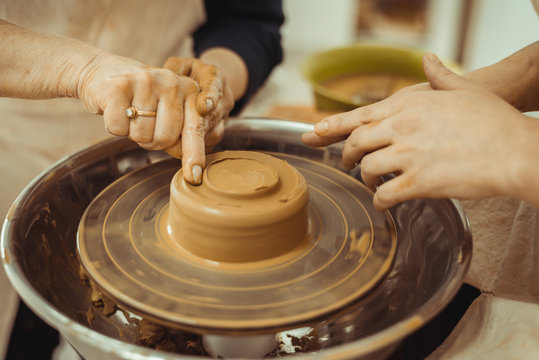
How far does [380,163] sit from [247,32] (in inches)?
41.9

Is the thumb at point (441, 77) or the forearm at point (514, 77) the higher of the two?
the thumb at point (441, 77)

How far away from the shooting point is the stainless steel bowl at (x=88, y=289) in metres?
0.56

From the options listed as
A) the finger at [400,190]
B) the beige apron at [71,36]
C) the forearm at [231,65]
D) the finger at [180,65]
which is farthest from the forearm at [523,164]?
the beige apron at [71,36]

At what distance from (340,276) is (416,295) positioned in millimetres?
145

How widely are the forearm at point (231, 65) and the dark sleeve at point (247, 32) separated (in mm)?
34

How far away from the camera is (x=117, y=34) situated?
1.36 metres

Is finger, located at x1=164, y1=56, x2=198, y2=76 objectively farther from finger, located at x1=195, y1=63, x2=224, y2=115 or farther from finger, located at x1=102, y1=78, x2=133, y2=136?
finger, located at x1=102, y1=78, x2=133, y2=136

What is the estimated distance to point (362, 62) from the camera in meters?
1.90

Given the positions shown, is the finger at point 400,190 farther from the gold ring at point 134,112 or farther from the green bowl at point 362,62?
the green bowl at point 362,62

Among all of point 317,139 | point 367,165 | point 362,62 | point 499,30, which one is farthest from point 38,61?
point 499,30

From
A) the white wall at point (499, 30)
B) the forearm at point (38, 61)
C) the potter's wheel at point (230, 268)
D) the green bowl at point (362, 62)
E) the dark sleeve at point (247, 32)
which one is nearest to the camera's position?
the potter's wheel at point (230, 268)

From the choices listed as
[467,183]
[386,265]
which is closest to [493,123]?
[467,183]

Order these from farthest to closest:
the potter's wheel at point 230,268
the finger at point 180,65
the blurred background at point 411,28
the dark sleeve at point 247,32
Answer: the blurred background at point 411,28
the dark sleeve at point 247,32
the finger at point 180,65
the potter's wheel at point 230,268

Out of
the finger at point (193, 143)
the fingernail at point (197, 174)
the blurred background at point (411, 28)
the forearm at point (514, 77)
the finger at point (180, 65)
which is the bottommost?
the blurred background at point (411, 28)
